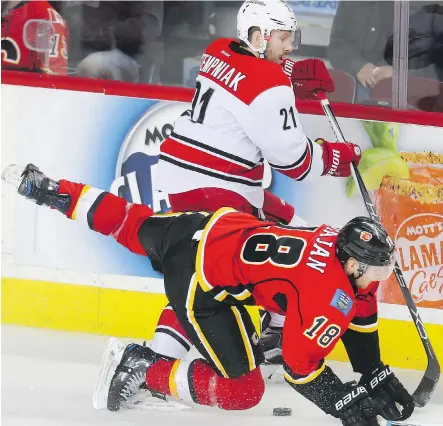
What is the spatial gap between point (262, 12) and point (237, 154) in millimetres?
406

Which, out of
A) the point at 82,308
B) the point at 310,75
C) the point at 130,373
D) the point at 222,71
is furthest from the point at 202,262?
the point at 82,308

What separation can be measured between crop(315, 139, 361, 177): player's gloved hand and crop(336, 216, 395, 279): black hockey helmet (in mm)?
512

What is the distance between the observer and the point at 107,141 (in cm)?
395

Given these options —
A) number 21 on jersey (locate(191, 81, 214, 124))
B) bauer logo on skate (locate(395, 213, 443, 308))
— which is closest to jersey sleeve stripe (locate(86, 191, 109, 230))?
number 21 on jersey (locate(191, 81, 214, 124))

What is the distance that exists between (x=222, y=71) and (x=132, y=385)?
917mm

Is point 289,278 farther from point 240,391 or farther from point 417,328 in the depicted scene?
point 417,328

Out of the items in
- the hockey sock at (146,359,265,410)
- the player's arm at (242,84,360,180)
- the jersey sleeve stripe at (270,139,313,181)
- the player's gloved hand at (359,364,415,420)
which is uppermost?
the player's arm at (242,84,360,180)

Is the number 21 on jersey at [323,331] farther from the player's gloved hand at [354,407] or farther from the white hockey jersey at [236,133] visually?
the white hockey jersey at [236,133]

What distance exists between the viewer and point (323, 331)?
109 inches

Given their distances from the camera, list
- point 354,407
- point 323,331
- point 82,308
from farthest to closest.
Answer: point 82,308
point 354,407
point 323,331

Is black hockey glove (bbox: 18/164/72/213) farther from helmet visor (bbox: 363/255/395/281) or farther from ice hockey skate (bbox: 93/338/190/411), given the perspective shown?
helmet visor (bbox: 363/255/395/281)

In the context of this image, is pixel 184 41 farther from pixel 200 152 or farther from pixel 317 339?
pixel 317 339

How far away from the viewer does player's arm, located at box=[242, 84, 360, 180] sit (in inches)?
124

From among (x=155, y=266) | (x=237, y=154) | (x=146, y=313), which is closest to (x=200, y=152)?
(x=237, y=154)
